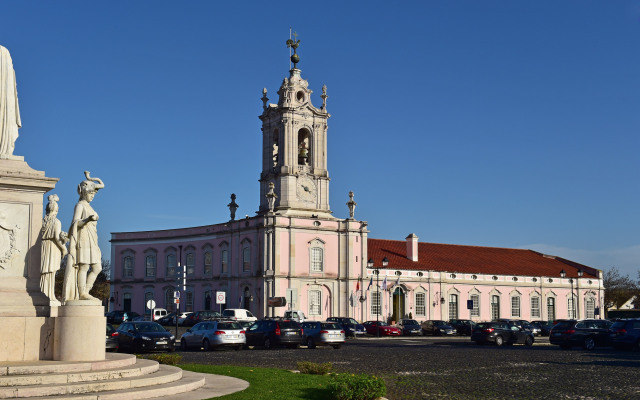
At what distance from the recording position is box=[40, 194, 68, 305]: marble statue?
1427cm

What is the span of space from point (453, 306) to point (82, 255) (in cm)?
5798

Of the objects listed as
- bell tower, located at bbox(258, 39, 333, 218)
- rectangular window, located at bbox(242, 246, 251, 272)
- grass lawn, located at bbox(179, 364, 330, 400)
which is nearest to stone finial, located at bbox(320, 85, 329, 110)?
bell tower, located at bbox(258, 39, 333, 218)

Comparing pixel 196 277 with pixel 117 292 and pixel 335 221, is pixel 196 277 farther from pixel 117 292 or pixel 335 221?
pixel 335 221

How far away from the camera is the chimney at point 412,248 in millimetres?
69125

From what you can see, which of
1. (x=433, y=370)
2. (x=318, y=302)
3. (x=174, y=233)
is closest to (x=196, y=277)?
(x=174, y=233)

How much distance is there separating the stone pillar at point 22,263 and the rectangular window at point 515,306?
6319 cm

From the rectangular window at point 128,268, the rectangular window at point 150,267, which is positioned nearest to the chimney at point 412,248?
the rectangular window at point 150,267

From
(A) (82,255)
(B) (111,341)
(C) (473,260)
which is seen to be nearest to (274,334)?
(B) (111,341)

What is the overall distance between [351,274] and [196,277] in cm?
1389

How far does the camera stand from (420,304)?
6756cm

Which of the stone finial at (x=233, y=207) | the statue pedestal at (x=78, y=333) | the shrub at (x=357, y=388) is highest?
the stone finial at (x=233, y=207)

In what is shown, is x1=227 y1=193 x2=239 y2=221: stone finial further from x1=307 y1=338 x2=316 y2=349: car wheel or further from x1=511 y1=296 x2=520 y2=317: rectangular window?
x1=307 y1=338 x2=316 y2=349: car wheel

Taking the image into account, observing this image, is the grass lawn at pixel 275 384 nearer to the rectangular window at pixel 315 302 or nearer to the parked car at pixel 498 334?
the parked car at pixel 498 334

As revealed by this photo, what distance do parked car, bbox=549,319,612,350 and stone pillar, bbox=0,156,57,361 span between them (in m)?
27.2
